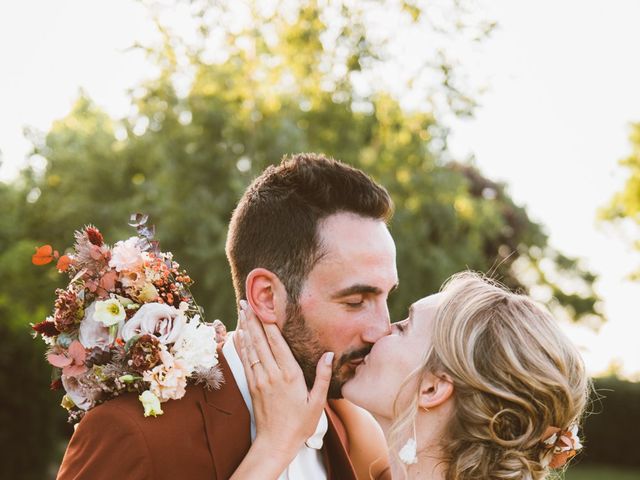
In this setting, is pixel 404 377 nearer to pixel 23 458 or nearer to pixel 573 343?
pixel 573 343

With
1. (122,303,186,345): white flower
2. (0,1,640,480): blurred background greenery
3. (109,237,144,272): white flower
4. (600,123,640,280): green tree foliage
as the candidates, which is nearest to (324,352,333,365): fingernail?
(122,303,186,345): white flower

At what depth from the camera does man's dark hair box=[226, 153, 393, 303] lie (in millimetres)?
3787

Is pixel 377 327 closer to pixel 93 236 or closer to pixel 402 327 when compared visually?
pixel 402 327

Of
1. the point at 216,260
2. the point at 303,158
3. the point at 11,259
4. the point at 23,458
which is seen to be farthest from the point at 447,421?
the point at 11,259

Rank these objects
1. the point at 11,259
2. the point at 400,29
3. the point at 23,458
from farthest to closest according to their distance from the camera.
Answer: the point at 11,259 < the point at 400,29 < the point at 23,458

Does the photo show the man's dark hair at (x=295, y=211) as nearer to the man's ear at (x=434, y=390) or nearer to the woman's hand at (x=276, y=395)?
the woman's hand at (x=276, y=395)

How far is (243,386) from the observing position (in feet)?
12.1

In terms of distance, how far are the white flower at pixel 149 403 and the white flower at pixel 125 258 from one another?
57 centimetres

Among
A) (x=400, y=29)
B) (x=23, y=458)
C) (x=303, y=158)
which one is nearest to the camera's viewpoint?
(x=303, y=158)

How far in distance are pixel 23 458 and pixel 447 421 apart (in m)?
8.09

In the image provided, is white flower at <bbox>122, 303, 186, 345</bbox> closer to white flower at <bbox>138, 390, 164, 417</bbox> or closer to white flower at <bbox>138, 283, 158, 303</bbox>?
white flower at <bbox>138, 283, 158, 303</bbox>

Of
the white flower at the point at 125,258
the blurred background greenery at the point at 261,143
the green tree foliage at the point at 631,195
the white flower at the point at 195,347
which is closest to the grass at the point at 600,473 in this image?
the blurred background greenery at the point at 261,143

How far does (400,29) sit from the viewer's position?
1409cm

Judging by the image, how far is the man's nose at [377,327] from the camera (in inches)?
151
